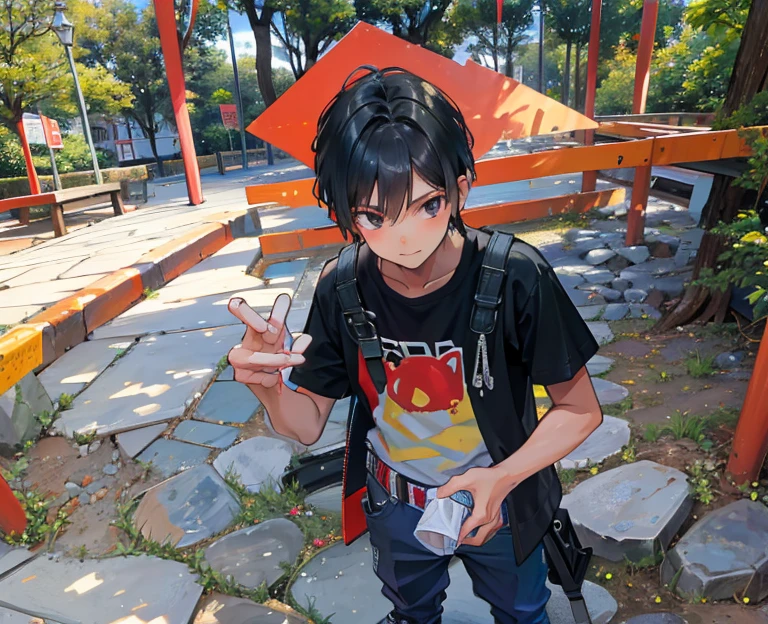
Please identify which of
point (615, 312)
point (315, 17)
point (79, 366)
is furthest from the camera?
point (315, 17)

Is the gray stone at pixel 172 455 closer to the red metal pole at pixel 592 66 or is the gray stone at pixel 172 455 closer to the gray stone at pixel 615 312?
the gray stone at pixel 615 312

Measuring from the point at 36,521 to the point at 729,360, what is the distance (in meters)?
3.20

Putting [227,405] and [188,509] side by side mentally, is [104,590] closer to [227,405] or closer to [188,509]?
[188,509]

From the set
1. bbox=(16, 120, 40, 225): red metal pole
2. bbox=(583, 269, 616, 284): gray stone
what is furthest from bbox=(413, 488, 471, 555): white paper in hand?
bbox=(16, 120, 40, 225): red metal pole

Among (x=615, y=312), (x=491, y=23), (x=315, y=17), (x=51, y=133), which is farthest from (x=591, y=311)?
(x=491, y=23)

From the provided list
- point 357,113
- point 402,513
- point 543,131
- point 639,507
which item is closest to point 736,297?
point 543,131

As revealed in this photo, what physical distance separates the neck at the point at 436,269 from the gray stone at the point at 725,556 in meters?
1.27

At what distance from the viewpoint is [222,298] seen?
4.55 metres

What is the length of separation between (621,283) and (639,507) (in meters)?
2.66

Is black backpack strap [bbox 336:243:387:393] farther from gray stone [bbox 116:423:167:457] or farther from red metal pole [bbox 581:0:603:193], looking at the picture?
red metal pole [bbox 581:0:603:193]

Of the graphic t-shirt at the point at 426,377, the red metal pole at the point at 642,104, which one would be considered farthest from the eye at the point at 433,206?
the red metal pole at the point at 642,104

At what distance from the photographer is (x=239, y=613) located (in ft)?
5.57

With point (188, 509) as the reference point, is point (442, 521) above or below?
above

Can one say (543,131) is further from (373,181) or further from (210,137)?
→ (210,137)
